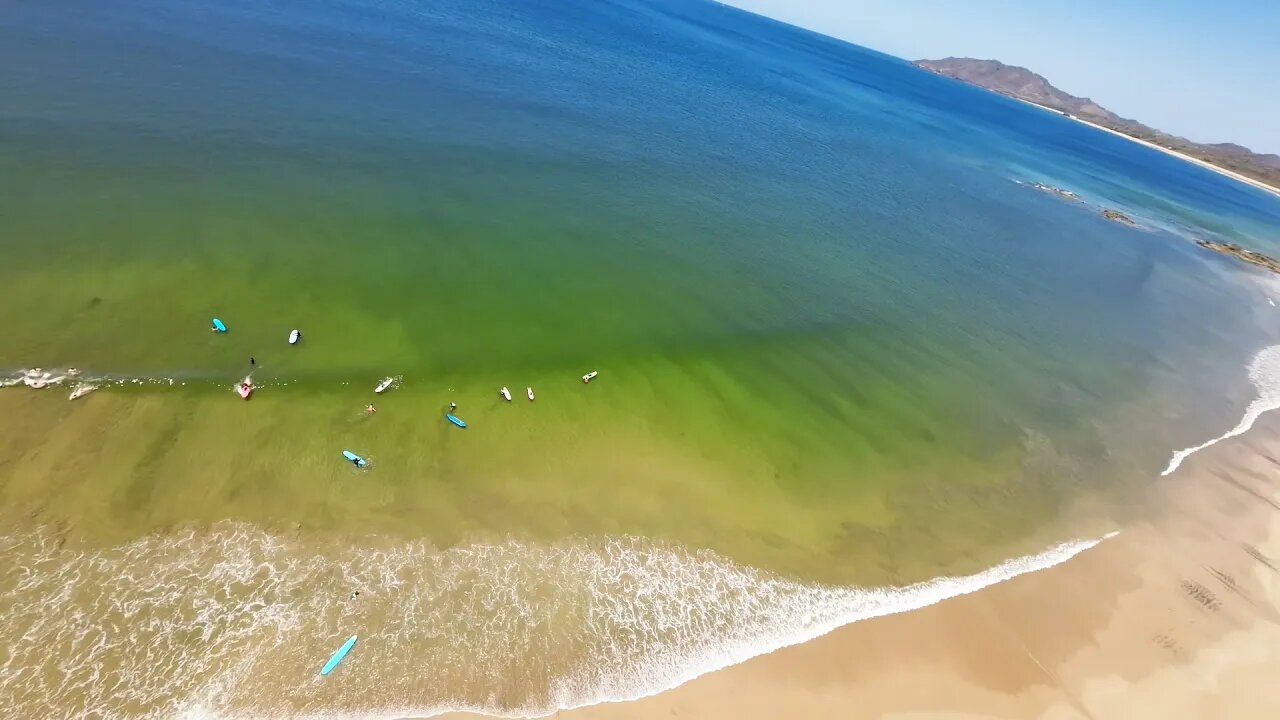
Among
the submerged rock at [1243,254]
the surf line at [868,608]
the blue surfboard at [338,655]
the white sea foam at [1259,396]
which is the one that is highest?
the submerged rock at [1243,254]

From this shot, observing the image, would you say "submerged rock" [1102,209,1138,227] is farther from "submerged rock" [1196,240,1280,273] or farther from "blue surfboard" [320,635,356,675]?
"blue surfboard" [320,635,356,675]

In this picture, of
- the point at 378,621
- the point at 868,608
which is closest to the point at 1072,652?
the point at 868,608

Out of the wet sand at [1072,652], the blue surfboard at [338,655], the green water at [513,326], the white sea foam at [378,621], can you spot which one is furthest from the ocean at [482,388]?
the wet sand at [1072,652]

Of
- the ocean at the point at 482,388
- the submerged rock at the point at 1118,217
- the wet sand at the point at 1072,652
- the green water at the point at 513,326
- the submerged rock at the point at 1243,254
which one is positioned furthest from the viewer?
the submerged rock at the point at 1118,217

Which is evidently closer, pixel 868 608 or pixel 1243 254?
pixel 868 608

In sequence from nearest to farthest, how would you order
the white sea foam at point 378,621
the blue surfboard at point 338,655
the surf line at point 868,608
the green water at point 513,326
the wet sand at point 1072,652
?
the white sea foam at point 378,621
the blue surfboard at point 338,655
the surf line at point 868,608
the wet sand at point 1072,652
the green water at point 513,326

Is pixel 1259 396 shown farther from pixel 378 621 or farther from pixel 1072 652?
pixel 378 621

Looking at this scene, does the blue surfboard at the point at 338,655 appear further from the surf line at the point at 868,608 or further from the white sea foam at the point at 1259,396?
the white sea foam at the point at 1259,396
